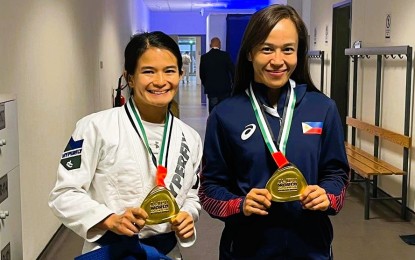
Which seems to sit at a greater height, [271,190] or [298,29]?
[298,29]

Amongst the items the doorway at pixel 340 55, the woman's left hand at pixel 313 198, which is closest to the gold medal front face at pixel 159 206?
the woman's left hand at pixel 313 198

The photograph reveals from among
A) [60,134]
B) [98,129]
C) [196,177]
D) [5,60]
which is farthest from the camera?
[60,134]

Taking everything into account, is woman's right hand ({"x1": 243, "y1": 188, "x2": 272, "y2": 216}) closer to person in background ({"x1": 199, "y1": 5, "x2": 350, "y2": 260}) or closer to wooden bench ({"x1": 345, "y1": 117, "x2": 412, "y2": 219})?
person in background ({"x1": 199, "y1": 5, "x2": 350, "y2": 260})

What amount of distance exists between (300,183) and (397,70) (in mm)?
4093

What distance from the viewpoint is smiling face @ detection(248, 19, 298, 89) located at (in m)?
1.58

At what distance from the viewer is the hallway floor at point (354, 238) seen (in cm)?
402

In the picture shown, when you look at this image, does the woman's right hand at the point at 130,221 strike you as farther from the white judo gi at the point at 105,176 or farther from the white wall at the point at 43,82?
the white wall at the point at 43,82

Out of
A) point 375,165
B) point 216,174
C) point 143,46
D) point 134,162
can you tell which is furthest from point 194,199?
point 375,165

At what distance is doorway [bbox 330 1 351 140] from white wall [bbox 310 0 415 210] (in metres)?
0.80

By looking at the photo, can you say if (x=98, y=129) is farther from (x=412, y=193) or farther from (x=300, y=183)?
(x=412, y=193)

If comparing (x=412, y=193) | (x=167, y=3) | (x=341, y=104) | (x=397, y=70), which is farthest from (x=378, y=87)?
(x=167, y=3)

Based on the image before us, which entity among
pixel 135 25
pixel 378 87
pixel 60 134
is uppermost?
pixel 135 25

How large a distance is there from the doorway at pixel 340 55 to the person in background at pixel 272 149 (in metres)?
6.15

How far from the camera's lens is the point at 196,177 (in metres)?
1.78
